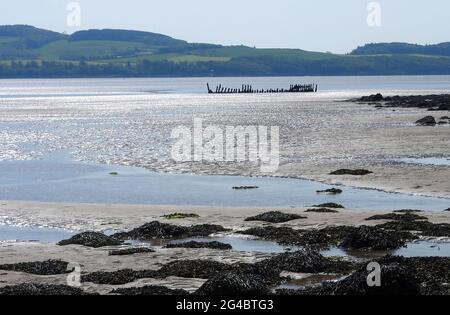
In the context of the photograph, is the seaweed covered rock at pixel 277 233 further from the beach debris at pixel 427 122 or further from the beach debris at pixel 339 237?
the beach debris at pixel 427 122

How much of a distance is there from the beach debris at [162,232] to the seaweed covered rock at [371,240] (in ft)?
15.4

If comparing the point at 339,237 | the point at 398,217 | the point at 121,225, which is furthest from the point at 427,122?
the point at 339,237

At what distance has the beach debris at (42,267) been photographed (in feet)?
64.8

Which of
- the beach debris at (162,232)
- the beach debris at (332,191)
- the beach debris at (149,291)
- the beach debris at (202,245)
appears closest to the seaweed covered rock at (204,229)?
the beach debris at (162,232)

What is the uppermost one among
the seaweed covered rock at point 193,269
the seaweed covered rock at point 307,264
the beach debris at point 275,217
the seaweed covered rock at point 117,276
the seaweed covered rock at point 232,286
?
the seaweed covered rock at point 232,286

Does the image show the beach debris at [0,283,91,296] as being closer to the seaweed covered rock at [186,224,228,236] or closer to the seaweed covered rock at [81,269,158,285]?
the seaweed covered rock at [81,269,158,285]

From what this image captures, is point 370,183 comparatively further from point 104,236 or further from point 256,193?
point 104,236

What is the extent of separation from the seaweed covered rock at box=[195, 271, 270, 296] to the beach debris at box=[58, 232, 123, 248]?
7.47 m

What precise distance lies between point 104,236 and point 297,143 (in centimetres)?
3625

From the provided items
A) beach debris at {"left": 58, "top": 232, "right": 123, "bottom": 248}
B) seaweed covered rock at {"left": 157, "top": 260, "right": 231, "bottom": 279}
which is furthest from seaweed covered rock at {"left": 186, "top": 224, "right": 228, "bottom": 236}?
seaweed covered rock at {"left": 157, "top": 260, "right": 231, "bottom": 279}

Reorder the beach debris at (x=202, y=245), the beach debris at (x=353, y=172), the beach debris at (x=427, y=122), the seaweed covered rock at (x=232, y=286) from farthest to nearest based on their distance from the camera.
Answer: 1. the beach debris at (x=427, y=122)
2. the beach debris at (x=353, y=172)
3. the beach debris at (x=202, y=245)
4. the seaweed covered rock at (x=232, y=286)

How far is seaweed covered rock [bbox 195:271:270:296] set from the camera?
52.2 feet
